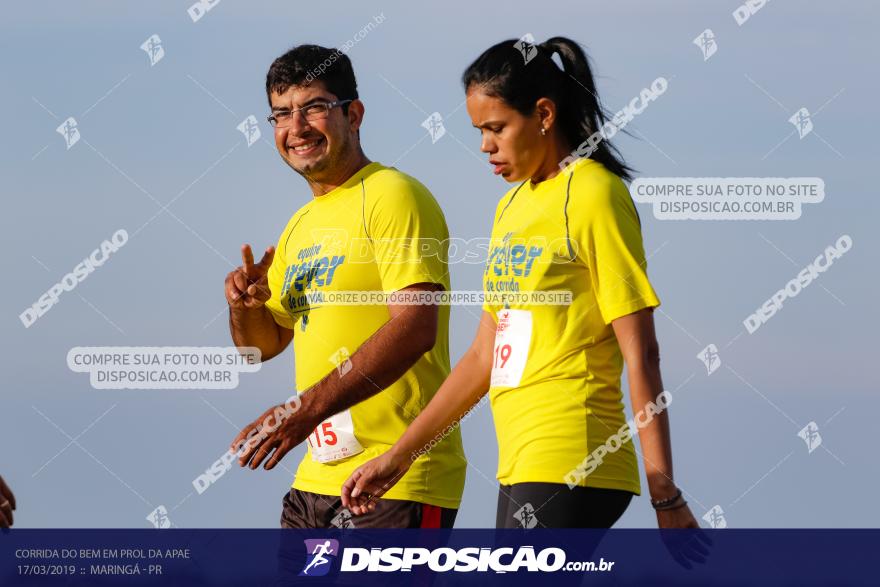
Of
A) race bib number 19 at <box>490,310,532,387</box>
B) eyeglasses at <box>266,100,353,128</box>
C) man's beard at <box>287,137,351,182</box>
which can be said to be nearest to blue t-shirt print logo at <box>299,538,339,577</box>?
race bib number 19 at <box>490,310,532,387</box>

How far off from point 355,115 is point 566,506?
2243mm

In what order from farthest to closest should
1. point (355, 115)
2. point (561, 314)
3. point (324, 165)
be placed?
point (355, 115), point (324, 165), point (561, 314)

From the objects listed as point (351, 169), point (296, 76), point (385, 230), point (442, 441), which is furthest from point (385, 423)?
point (296, 76)

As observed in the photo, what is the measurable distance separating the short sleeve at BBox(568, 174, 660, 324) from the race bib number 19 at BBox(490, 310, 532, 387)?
0.94ft

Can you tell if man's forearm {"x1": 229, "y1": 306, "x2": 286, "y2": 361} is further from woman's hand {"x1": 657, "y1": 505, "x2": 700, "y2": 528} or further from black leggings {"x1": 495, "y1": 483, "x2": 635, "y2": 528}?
woman's hand {"x1": 657, "y1": 505, "x2": 700, "y2": 528}

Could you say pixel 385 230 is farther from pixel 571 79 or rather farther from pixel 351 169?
pixel 571 79

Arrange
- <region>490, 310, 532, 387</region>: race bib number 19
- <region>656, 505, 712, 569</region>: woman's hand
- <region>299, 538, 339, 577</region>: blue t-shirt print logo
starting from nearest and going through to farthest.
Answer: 1. <region>656, 505, 712, 569</region>: woman's hand
2. <region>490, 310, 532, 387</region>: race bib number 19
3. <region>299, 538, 339, 577</region>: blue t-shirt print logo

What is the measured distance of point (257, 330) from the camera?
20.8 feet

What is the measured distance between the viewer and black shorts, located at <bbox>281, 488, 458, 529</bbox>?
18.3 feet

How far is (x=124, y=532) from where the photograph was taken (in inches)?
257

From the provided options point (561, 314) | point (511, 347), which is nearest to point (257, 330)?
point (511, 347)

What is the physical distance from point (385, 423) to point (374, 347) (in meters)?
0.31

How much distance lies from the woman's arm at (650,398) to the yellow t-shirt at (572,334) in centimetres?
6

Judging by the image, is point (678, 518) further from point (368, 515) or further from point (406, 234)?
point (406, 234)
